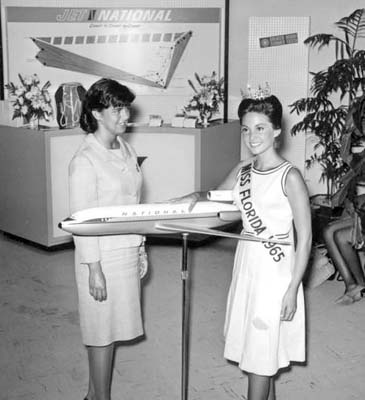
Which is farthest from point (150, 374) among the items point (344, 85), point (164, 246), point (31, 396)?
point (344, 85)

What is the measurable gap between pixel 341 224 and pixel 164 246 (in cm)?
185

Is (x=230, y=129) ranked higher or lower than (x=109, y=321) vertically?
higher

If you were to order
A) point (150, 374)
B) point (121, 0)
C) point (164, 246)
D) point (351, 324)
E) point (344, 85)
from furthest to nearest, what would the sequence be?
point (121, 0), point (164, 246), point (344, 85), point (351, 324), point (150, 374)

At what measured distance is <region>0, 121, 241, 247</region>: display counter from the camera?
6172mm

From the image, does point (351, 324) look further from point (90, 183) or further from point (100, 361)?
point (90, 183)

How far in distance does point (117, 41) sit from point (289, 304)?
15.7 ft

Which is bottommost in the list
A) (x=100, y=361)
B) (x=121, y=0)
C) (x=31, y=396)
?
(x=31, y=396)

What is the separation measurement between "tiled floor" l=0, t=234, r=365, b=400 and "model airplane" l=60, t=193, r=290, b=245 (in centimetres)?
130

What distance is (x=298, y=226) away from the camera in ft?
9.19

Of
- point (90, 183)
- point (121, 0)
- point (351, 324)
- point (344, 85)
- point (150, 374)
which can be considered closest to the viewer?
point (90, 183)

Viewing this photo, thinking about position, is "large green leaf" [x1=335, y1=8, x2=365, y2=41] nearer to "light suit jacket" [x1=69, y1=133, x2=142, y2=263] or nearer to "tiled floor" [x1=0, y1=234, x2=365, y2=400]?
"tiled floor" [x1=0, y1=234, x2=365, y2=400]

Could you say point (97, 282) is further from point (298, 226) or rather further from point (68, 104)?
point (68, 104)

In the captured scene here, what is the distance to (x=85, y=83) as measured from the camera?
7.14 m

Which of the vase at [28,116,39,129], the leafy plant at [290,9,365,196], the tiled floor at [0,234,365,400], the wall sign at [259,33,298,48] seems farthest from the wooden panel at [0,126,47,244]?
the wall sign at [259,33,298,48]
